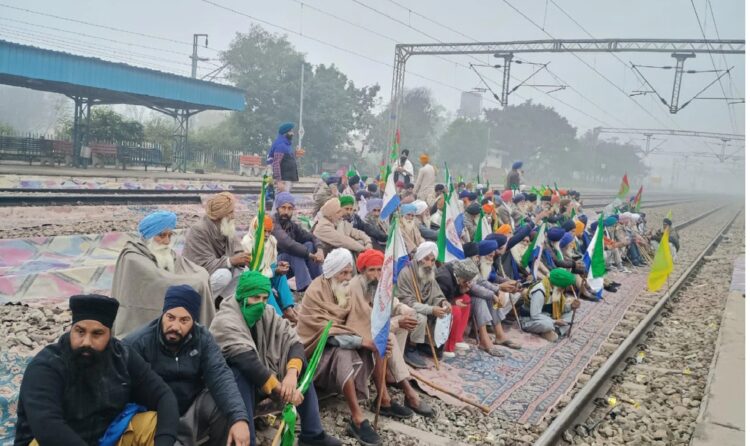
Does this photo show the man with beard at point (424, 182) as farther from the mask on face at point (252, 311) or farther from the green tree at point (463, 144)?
the green tree at point (463, 144)

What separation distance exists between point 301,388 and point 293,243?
3.00 metres

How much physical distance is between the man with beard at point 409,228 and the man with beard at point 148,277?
3989 millimetres

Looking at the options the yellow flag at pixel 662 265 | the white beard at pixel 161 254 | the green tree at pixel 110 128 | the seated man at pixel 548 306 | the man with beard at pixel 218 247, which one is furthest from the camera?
the green tree at pixel 110 128

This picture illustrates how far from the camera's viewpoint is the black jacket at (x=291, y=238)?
22.4 feet

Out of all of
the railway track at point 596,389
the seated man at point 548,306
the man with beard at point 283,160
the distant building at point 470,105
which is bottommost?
the railway track at point 596,389

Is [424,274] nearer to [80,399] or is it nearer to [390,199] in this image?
[390,199]

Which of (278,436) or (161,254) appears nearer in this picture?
(278,436)

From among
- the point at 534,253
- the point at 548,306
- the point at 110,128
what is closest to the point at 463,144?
the point at 110,128

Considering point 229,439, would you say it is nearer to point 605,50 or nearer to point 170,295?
point 170,295

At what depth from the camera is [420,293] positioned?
6.34 meters

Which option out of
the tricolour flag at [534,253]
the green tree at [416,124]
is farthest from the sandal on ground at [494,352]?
the green tree at [416,124]

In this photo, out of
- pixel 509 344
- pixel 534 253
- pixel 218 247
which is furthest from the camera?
pixel 534 253

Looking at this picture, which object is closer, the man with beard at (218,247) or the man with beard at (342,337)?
the man with beard at (342,337)

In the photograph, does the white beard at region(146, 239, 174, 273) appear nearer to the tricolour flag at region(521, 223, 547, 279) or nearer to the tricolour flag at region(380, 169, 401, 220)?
the tricolour flag at region(380, 169, 401, 220)
